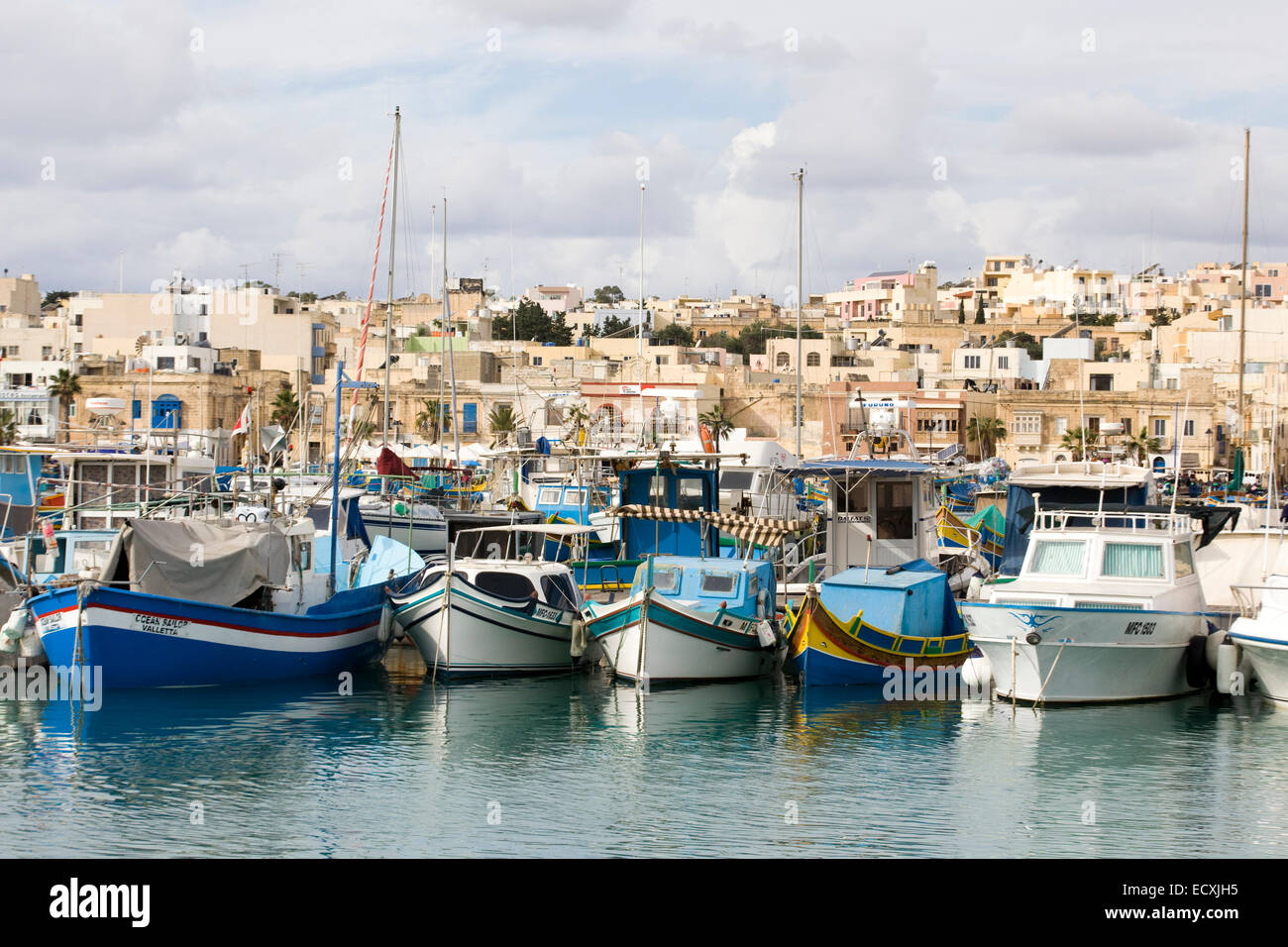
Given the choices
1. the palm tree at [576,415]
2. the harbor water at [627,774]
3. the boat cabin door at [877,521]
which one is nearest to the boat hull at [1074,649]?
the harbor water at [627,774]

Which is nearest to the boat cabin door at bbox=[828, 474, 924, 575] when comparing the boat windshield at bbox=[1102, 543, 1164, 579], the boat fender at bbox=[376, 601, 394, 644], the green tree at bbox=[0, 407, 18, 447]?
the boat windshield at bbox=[1102, 543, 1164, 579]

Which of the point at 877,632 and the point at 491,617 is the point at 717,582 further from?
the point at 491,617

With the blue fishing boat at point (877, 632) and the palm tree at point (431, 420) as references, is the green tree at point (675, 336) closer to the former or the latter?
the palm tree at point (431, 420)

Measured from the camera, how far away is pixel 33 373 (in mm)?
74562

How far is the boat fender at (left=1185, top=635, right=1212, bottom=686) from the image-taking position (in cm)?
2322

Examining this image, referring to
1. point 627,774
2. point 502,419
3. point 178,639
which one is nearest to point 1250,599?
point 627,774

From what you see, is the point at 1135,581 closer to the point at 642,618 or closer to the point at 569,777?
the point at 642,618

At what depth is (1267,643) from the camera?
21922mm

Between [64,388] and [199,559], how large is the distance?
47.3 meters

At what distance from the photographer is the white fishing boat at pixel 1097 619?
21422mm
